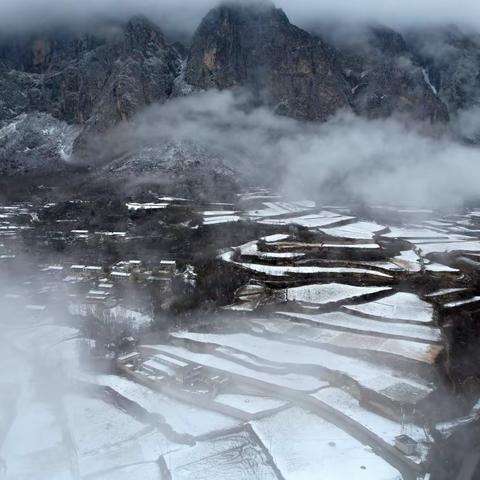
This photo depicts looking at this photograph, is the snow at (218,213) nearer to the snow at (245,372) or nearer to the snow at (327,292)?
the snow at (327,292)

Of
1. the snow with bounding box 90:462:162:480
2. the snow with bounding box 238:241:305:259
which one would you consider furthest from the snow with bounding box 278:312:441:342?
the snow with bounding box 90:462:162:480

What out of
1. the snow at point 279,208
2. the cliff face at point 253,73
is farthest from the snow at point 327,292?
the cliff face at point 253,73

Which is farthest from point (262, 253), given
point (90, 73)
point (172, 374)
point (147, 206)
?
point (90, 73)

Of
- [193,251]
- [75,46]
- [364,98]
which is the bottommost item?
[193,251]

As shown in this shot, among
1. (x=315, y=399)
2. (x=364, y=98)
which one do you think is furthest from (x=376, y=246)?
(x=364, y=98)

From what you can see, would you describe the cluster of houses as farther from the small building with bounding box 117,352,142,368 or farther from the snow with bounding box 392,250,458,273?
the snow with bounding box 392,250,458,273

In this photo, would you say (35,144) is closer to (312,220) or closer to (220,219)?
(220,219)

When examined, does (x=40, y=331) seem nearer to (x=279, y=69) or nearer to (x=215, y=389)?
(x=215, y=389)
